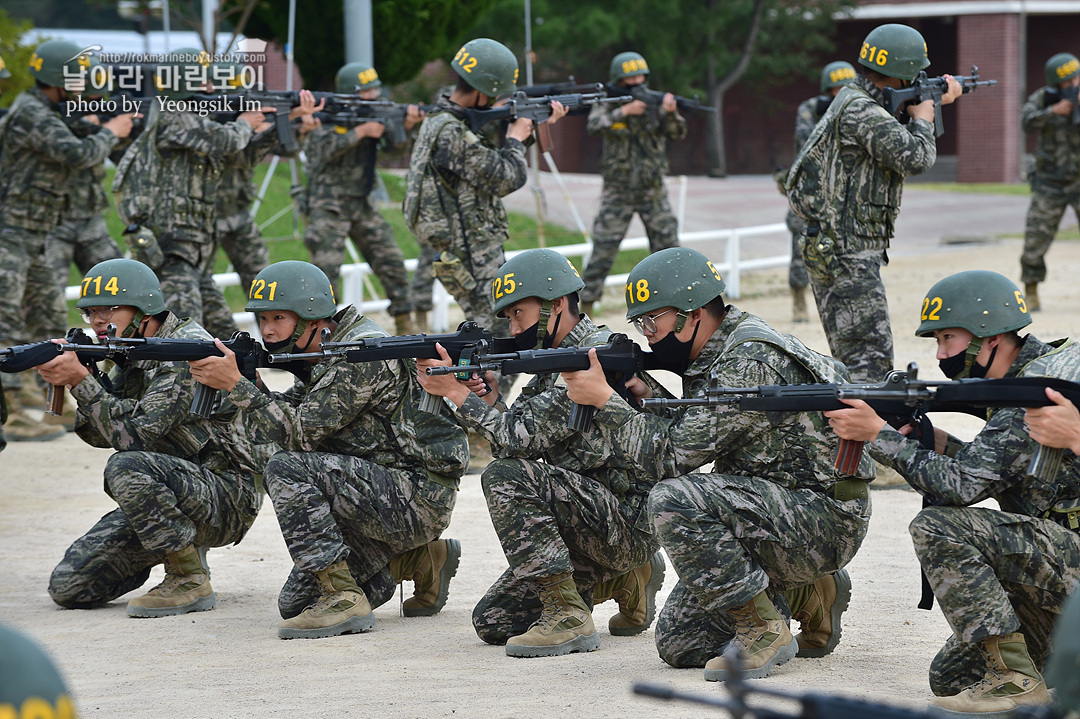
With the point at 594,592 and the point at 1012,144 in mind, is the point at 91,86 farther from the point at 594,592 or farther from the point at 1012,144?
the point at 1012,144

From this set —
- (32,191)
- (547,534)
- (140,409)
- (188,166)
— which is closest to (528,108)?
(188,166)

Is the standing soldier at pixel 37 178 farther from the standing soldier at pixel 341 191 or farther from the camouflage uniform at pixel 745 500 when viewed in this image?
the camouflage uniform at pixel 745 500

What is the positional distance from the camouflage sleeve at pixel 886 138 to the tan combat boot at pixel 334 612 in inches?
149

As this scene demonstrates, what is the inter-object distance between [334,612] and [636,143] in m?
7.84

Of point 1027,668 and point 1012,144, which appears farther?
point 1012,144

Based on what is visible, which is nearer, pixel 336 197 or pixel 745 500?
pixel 745 500

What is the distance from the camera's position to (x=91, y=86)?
9.73 m

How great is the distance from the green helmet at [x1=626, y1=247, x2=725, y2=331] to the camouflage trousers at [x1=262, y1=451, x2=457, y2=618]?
131 cm

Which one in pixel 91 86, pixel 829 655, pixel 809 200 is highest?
pixel 91 86

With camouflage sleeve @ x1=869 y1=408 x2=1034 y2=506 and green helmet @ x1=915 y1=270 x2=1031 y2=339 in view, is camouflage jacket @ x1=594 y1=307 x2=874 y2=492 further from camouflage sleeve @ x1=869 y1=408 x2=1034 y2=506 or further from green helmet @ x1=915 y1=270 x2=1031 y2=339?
green helmet @ x1=915 y1=270 x2=1031 y2=339

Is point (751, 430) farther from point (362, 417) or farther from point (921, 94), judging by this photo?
point (921, 94)

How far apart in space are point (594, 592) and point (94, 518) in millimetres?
3512

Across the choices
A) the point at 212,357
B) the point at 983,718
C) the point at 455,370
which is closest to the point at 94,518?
the point at 212,357

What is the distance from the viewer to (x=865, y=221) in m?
7.64
